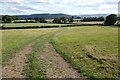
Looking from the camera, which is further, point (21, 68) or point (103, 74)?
point (21, 68)

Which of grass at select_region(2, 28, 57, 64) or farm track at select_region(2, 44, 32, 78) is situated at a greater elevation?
farm track at select_region(2, 44, 32, 78)

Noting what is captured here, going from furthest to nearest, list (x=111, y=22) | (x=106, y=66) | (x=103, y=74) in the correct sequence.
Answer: (x=111, y=22) < (x=106, y=66) < (x=103, y=74)

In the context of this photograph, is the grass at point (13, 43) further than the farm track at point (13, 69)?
Yes

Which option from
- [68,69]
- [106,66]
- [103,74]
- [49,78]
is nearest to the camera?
[49,78]

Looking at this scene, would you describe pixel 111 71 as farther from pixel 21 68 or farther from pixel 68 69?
pixel 21 68

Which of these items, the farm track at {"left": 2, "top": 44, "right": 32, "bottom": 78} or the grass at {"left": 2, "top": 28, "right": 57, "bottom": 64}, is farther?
the grass at {"left": 2, "top": 28, "right": 57, "bottom": 64}

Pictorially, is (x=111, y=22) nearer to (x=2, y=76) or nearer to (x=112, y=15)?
(x=112, y=15)

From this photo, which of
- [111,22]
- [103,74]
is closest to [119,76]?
[103,74]

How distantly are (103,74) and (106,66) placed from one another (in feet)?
8.48

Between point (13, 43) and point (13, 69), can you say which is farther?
point (13, 43)

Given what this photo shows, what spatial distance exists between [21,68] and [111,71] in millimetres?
5399

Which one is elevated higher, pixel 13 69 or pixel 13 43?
pixel 13 69

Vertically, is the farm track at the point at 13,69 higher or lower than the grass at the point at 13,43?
higher

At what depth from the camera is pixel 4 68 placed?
50.9 ft
